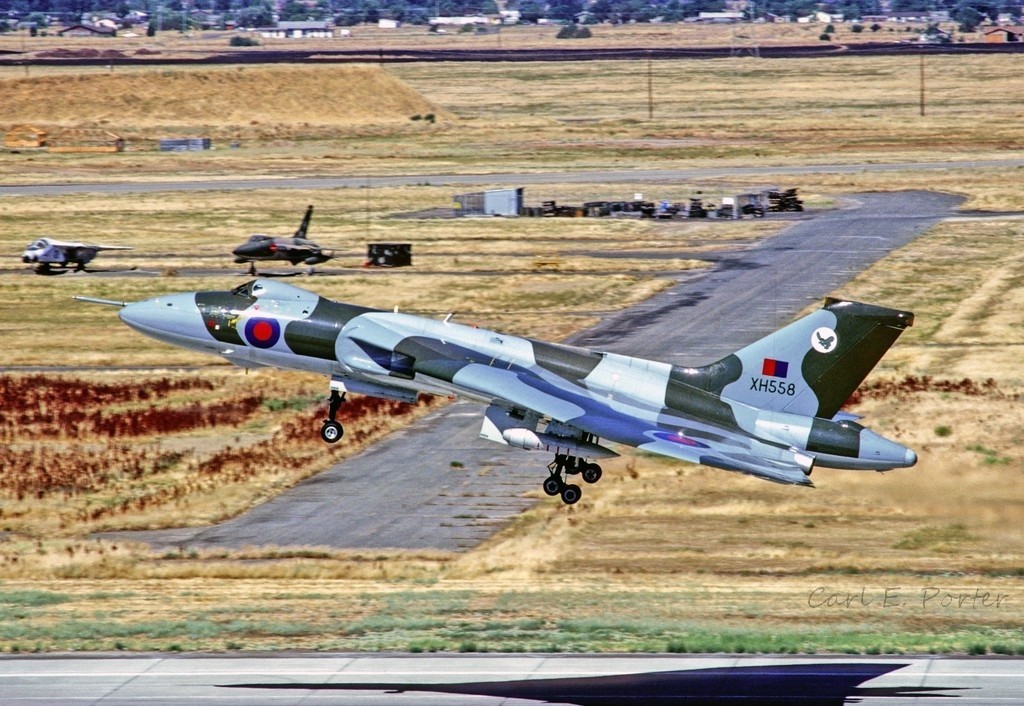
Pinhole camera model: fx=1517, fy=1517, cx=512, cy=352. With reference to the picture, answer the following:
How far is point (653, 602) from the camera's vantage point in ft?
153

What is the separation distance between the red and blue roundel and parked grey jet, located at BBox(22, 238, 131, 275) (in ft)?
183

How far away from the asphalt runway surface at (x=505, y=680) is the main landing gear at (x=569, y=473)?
179 inches

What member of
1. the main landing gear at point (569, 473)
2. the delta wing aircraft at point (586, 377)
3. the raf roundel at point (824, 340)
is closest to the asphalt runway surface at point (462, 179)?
the delta wing aircraft at point (586, 377)

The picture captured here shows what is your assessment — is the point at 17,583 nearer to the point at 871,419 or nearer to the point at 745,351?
the point at 745,351

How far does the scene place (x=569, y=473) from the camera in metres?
43.0

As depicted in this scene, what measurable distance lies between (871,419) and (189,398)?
30371mm

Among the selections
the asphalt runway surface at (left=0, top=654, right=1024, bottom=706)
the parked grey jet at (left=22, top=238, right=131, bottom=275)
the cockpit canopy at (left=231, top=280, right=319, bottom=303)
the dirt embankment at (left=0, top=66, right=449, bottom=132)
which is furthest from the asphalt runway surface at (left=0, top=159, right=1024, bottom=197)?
the asphalt runway surface at (left=0, top=654, right=1024, bottom=706)

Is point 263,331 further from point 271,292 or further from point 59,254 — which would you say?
point 59,254

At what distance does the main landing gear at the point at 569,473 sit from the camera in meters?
41.4

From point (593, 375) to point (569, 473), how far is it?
2.86 meters

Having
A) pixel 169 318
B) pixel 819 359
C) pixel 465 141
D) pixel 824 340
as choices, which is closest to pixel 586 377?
pixel 819 359

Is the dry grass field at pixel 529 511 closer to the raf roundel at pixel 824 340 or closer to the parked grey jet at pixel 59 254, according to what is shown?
the parked grey jet at pixel 59 254

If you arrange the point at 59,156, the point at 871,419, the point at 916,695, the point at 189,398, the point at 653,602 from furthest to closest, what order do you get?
1. the point at 59,156
2. the point at 189,398
3. the point at 871,419
4. the point at 653,602
5. the point at 916,695

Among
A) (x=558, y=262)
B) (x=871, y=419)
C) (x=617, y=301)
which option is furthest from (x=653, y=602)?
(x=558, y=262)
